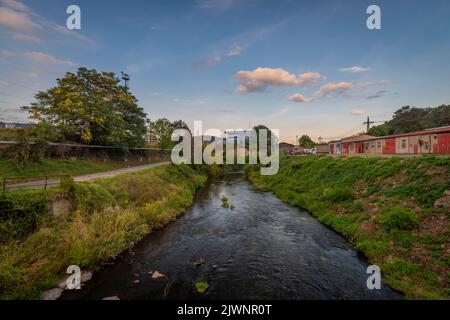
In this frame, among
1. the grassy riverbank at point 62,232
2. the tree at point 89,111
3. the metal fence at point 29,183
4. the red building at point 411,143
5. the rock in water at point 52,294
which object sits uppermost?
the tree at point 89,111

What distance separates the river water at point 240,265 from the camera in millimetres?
7734

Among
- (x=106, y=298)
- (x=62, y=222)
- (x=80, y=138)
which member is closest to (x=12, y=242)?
(x=62, y=222)

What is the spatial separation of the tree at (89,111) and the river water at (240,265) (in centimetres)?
1937

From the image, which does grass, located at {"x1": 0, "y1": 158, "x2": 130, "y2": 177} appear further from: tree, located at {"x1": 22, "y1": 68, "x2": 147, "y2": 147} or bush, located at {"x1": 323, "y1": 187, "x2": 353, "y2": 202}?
bush, located at {"x1": 323, "y1": 187, "x2": 353, "y2": 202}

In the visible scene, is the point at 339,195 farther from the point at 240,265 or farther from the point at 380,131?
the point at 380,131

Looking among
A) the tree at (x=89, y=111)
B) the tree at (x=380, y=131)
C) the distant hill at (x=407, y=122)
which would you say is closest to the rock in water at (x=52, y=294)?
the tree at (x=89, y=111)

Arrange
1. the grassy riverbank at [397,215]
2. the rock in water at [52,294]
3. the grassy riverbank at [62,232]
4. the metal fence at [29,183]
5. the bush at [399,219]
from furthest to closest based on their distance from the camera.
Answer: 1. the metal fence at [29,183]
2. the bush at [399,219]
3. the grassy riverbank at [397,215]
4. the grassy riverbank at [62,232]
5. the rock in water at [52,294]

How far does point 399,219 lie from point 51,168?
28.6m

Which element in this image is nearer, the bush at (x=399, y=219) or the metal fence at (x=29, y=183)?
the bush at (x=399, y=219)

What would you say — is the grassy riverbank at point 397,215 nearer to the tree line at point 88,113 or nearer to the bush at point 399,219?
the bush at point 399,219

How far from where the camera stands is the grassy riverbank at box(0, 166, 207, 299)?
722cm

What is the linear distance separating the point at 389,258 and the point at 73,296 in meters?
13.0

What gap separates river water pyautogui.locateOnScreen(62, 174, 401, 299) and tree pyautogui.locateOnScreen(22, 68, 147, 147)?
19.4 meters
